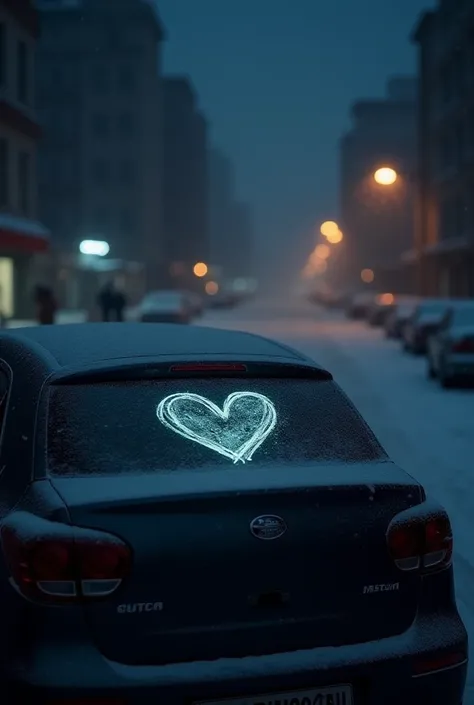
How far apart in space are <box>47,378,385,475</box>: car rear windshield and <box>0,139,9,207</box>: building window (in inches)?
1407

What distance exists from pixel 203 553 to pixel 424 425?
11.7 metres

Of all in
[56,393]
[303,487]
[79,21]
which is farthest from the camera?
[79,21]

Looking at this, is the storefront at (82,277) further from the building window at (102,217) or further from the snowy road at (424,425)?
the snowy road at (424,425)

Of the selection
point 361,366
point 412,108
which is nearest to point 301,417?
point 361,366

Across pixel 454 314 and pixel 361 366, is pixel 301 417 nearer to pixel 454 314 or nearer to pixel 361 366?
pixel 454 314

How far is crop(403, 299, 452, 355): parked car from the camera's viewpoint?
29.9 metres

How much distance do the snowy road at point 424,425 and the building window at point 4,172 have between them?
13518 millimetres

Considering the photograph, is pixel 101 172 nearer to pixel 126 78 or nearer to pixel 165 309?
pixel 126 78

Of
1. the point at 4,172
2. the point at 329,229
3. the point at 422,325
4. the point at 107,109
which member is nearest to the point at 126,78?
the point at 107,109

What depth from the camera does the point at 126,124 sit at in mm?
94000

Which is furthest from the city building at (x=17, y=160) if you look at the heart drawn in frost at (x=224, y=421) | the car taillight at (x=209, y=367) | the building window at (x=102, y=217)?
the building window at (x=102, y=217)

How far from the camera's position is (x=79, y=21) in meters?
94.9

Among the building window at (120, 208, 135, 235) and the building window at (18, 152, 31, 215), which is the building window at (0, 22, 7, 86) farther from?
the building window at (120, 208, 135, 235)

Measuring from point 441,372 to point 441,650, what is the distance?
17.5 meters
